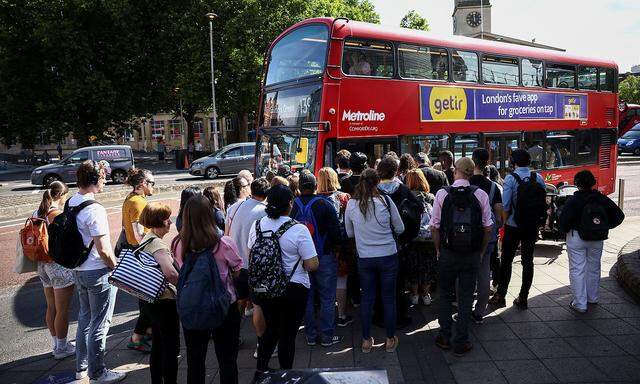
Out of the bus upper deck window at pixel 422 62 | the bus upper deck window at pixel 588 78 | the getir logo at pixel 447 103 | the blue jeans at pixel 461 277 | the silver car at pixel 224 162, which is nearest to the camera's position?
the blue jeans at pixel 461 277

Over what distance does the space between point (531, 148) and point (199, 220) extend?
10.0 m

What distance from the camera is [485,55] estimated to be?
10062mm

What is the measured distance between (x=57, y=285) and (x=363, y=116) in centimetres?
527

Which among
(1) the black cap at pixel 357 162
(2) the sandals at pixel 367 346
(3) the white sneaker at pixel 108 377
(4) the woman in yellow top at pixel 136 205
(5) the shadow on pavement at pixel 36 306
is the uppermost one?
(1) the black cap at pixel 357 162

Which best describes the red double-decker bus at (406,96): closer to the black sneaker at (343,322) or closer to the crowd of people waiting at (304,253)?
the crowd of people waiting at (304,253)

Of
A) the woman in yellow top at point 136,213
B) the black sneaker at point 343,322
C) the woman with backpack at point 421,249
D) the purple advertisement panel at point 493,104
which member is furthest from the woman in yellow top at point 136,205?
the purple advertisement panel at point 493,104

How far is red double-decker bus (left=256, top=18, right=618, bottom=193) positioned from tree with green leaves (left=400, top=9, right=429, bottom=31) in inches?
1351

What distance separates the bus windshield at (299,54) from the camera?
810 cm

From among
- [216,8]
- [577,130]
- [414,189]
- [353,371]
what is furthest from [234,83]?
[353,371]

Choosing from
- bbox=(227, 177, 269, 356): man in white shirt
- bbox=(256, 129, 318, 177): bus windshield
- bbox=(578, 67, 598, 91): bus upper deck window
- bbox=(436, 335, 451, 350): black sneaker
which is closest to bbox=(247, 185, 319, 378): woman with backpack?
bbox=(227, 177, 269, 356): man in white shirt

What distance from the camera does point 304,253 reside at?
12.4ft

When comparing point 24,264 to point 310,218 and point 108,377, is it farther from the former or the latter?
point 310,218

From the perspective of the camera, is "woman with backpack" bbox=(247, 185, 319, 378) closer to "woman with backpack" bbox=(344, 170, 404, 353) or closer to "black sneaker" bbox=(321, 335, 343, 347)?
"woman with backpack" bbox=(344, 170, 404, 353)

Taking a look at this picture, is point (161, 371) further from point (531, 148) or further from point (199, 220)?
point (531, 148)
